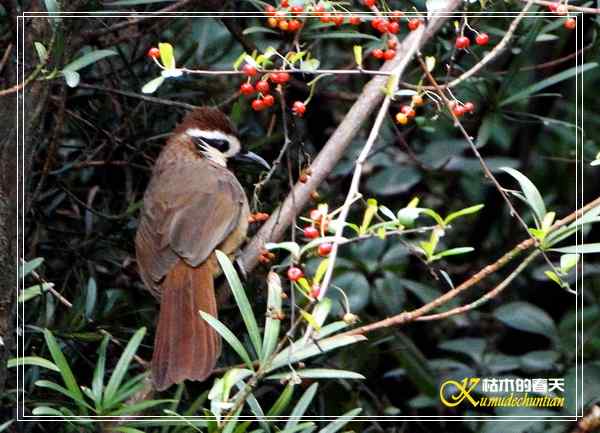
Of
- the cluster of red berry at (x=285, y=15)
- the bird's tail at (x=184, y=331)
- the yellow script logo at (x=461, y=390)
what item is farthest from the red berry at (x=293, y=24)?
the yellow script logo at (x=461, y=390)

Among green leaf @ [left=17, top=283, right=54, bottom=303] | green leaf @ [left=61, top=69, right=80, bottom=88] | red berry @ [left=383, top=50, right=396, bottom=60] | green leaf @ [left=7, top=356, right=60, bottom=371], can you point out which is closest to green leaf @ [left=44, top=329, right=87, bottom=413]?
green leaf @ [left=7, top=356, right=60, bottom=371]

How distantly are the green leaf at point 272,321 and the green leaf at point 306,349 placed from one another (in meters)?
0.03

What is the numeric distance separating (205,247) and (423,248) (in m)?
1.17

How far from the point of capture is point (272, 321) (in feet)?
8.78

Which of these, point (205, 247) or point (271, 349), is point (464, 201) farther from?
point (271, 349)

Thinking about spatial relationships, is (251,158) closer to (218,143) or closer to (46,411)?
(218,143)

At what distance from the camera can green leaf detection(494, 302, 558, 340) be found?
4105 mm

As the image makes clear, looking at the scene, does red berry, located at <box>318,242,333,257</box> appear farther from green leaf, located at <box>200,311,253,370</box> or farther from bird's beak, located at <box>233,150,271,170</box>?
bird's beak, located at <box>233,150,271,170</box>

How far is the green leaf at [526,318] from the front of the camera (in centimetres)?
411

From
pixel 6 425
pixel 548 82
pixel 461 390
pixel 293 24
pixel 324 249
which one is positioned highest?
pixel 293 24

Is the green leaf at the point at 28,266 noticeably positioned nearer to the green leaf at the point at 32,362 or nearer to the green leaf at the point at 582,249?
the green leaf at the point at 32,362

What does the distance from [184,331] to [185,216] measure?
613 mm

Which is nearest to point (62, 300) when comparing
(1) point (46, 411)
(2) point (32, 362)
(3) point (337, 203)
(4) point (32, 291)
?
(4) point (32, 291)

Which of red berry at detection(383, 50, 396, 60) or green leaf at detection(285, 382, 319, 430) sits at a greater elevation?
red berry at detection(383, 50, 396, 60)
